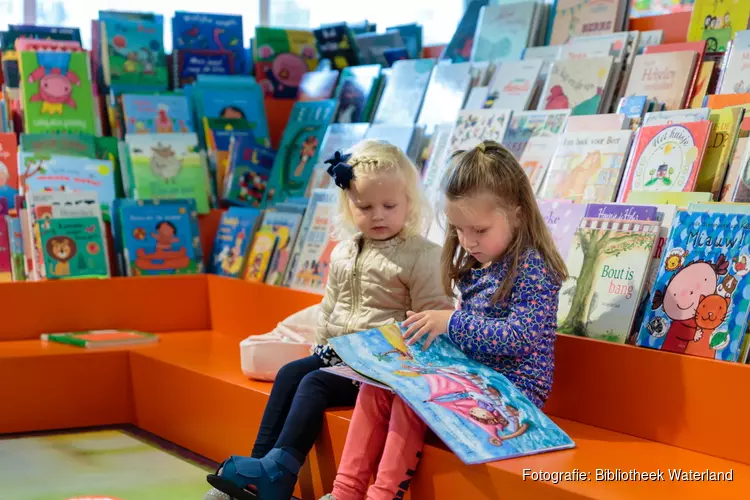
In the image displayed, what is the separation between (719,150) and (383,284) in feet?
3.60

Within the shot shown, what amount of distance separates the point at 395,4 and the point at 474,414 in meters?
4.37

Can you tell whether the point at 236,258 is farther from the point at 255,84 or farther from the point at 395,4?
the point at 395,4

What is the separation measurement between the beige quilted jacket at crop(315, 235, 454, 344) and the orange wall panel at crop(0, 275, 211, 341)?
1.68m

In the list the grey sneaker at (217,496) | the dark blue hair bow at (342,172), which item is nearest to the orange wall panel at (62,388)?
the grey sneaker at (217,496)

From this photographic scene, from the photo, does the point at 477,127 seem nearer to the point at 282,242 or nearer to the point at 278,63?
the point at 282,242

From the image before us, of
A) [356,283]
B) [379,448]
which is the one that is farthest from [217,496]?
[356,283]

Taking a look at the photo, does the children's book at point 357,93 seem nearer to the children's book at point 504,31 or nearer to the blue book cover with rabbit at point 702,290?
the children's book at point 504,31

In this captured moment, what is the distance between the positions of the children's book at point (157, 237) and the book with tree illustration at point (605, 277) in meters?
2.26

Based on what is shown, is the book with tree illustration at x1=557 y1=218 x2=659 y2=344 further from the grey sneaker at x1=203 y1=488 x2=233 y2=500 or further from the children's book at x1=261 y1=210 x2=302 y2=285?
the children's book at x1=261 y1=210 x2=302 y2=285

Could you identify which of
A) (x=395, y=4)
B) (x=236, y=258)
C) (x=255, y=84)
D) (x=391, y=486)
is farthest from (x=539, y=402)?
(x=395, y=4)

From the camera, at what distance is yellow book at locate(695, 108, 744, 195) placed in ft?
9.86

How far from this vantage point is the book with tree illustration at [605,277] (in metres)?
2.90

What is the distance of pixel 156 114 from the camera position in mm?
5086

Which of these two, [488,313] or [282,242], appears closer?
[488,313]
